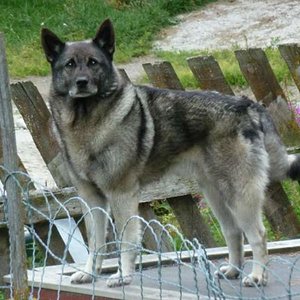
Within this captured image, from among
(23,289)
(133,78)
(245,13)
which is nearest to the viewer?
(23,289)

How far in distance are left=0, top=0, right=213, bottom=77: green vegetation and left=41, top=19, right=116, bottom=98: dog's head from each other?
9214 millimetres

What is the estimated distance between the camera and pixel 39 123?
7105mm

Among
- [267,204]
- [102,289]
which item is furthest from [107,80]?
[267,204]

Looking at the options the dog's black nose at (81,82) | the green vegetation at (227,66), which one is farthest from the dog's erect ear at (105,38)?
the green vegetation at (227,66)

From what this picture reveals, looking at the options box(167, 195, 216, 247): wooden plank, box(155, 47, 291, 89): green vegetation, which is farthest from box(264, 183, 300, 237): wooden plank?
box(155, 47, 291, 89): green vegetation

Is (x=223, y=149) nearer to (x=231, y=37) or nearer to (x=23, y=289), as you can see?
(x=23, y=289)

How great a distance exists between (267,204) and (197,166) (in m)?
1.52

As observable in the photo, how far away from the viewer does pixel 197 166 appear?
628cm

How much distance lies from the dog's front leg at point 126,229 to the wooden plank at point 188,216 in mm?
1179

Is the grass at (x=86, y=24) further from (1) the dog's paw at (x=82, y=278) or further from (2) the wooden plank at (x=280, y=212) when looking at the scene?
(1) the dog's paw at (x=82, y=278)

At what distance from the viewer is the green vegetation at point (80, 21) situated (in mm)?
16422

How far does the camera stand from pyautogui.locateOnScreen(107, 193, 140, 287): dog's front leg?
6074mm

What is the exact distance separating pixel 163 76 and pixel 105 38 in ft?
4.55

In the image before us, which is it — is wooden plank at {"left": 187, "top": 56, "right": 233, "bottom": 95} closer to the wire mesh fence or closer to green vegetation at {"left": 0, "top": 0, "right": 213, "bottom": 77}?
the wire mesh fence
